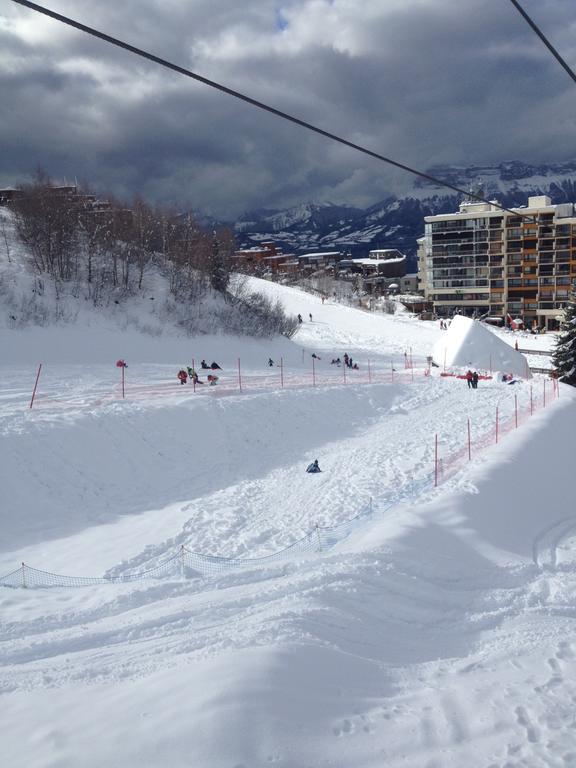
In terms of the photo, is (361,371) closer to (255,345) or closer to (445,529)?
(255,345)

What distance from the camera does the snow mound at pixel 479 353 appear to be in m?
37.7

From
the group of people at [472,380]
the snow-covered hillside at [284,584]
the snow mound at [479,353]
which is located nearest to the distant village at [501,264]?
the snow mound at [479,353]

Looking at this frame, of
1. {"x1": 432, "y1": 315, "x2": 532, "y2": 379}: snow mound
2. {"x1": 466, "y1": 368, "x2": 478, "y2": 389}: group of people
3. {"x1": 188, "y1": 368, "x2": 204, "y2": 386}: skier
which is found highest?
{"x1": 432, "y1": 315, "x2": 532, "y2": 379}: snow mound

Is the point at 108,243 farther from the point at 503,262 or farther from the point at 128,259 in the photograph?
the point at 503,262

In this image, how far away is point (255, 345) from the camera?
43594mm

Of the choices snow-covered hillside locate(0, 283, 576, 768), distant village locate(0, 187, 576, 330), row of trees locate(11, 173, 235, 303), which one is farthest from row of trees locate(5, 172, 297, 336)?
distant village locate(0, 187, 576, 330)

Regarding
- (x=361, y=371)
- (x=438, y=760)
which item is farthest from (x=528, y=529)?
(x=361, y=371)

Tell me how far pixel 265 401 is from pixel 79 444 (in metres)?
9.04

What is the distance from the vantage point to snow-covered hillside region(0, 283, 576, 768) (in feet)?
18.7

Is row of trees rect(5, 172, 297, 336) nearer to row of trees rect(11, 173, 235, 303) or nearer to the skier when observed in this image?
row of trees rect(11, 173, 235, 303)

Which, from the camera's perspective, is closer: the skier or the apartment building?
the skier

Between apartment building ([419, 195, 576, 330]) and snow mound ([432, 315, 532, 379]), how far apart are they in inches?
1538

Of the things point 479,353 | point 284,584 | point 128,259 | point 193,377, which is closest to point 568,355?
point 479,353

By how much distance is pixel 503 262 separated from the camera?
3056 inches
